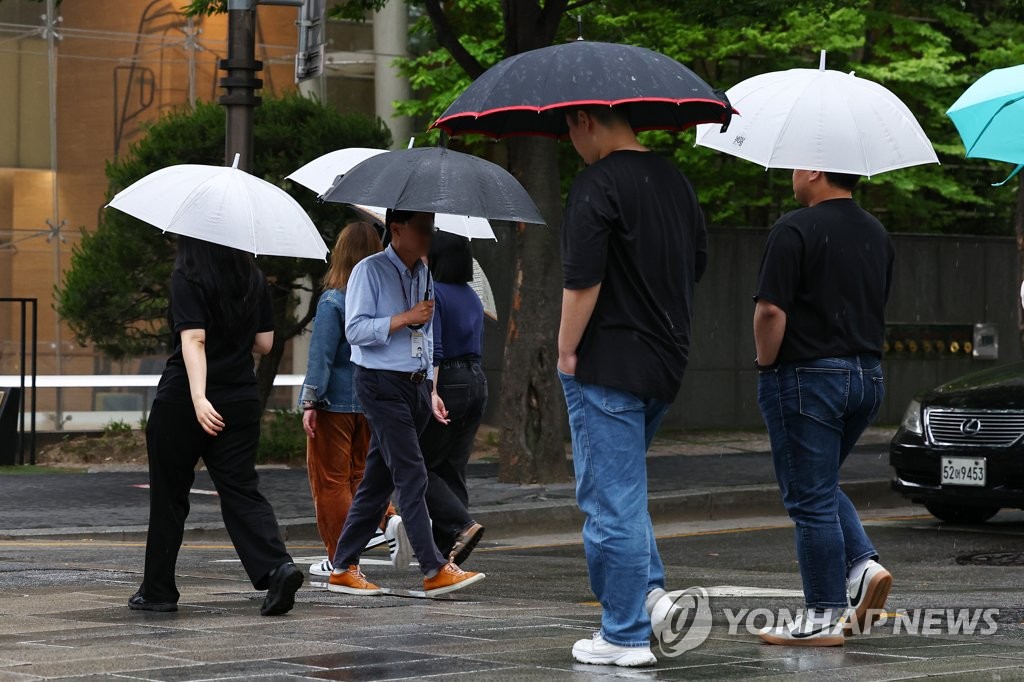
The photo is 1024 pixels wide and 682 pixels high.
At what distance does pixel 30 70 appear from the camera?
19.7 metres

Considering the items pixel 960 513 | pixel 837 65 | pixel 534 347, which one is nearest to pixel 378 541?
pixel 534 347

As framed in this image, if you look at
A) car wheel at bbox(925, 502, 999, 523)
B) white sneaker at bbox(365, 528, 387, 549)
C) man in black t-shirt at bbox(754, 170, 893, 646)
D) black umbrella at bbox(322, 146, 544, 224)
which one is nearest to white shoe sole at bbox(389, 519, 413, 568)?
white sneaker at bbox(365, 528, 387, 549)

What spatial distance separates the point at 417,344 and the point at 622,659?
2.74 metres

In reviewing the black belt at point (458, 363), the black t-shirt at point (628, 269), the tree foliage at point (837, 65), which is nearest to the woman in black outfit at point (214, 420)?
the black belt at point (458, 363)

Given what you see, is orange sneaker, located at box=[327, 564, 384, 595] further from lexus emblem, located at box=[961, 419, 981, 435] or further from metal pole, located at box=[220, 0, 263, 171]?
lexus emblem, located at box=[961, 419, 981, 435]

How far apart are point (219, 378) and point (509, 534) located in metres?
5.46

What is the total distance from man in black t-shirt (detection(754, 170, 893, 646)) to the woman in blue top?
286 centimetres

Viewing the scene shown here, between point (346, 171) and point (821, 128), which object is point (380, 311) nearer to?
point (346, 171)

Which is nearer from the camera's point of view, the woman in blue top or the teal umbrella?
the teal umbrella

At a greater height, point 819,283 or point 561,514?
point 819,283

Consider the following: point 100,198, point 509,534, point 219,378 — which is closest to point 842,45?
point 100,198

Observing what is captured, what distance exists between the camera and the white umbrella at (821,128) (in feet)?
19.9

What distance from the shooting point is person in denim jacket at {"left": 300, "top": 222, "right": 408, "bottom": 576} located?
8328 millimetres

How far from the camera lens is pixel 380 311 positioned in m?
7.52
